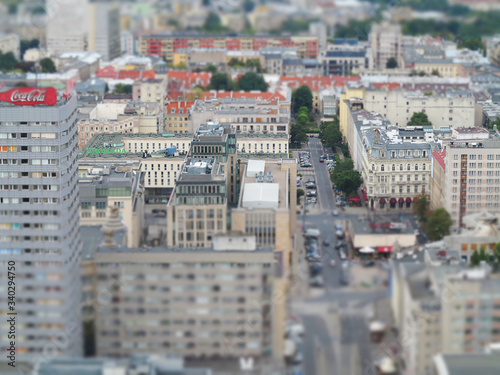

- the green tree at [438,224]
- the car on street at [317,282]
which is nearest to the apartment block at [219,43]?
the green tree at [438,224]

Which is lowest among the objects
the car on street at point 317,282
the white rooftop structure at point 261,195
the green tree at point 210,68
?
the car on street at point 317,282

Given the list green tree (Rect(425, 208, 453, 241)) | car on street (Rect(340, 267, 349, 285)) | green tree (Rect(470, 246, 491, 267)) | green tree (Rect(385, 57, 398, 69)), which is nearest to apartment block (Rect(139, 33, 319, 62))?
green tree (Rect(385, 57, 398, 69))

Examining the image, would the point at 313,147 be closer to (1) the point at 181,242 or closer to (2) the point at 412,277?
(1) the point at 181,242

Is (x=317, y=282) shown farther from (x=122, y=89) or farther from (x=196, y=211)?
(x=122, y=89)

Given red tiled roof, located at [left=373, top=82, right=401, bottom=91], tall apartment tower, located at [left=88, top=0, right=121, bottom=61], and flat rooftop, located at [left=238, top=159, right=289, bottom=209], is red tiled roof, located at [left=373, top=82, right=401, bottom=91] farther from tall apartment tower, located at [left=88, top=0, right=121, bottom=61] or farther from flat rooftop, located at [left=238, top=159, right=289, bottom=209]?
tall apartment tower, located at [left=88, top=0, right=121, bottom=61]

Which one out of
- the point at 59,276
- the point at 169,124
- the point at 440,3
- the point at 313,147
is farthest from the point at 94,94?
the point at 440,3

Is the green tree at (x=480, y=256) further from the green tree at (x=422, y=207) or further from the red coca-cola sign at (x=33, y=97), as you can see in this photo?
the red coca-cola sign at (x=33, y=97)

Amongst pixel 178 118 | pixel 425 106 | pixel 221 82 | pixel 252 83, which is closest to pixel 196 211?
pixel 178 118
